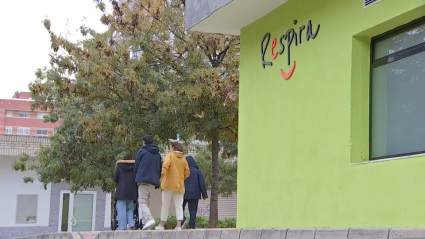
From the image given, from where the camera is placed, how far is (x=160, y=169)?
11.4m

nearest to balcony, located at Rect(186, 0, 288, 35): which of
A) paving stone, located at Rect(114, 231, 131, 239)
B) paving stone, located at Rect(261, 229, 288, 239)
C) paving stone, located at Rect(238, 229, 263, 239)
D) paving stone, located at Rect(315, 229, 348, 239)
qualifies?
paving stone, located at Rect(114, 231, 131, 239)

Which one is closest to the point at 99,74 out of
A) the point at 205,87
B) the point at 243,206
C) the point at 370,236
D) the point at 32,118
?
the point at 205,87

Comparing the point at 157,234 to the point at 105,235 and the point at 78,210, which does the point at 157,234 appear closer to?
the point at 105,235

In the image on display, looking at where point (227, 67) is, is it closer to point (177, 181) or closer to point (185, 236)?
point (177, 181)

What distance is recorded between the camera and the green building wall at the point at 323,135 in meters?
7.23

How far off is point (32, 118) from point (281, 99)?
86.5 m

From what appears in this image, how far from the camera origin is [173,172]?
11039 millimetres

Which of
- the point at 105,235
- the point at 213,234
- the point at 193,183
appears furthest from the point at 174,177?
A: the point at 213,234

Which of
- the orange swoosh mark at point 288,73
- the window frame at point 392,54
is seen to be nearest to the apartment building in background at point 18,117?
the orange swoosh mark at point 288,73

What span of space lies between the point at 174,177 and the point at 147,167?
0.50 meters

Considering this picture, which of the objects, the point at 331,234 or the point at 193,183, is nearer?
the point at 331,234

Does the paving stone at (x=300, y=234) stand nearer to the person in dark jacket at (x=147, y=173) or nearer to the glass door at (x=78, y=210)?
the person in dark jacket at (x=147, y=173)

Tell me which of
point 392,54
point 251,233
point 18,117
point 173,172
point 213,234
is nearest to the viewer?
point 251,233

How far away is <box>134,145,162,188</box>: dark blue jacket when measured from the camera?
11047 millimetres
